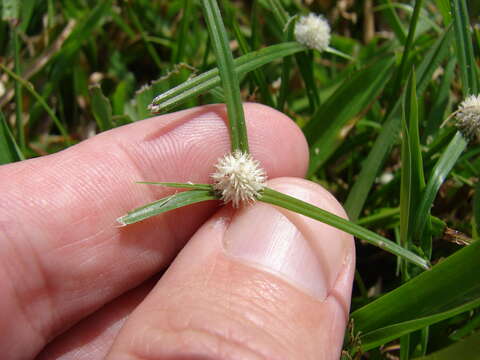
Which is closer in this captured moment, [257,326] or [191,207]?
[257,326]

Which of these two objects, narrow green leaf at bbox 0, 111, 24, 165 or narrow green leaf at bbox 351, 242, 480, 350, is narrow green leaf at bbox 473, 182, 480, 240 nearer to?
narrow green leaf at bbox 351, 242, 480, 350

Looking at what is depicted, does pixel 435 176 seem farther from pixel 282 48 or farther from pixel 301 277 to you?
pixel 282 48


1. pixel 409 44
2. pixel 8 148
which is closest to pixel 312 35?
pixel 409 44

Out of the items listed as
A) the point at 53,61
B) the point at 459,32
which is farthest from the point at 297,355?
the point at 53,61

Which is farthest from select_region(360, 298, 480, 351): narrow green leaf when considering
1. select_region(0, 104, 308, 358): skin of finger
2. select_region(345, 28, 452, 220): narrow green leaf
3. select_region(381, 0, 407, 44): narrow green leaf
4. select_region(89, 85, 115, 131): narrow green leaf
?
select_region(381, 0, 407, 44): narrow green leaf

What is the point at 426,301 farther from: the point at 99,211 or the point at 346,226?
the point at 99,211

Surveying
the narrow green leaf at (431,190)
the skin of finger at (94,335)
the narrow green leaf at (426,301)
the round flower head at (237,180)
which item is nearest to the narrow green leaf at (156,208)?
the round flower head at (237,180)

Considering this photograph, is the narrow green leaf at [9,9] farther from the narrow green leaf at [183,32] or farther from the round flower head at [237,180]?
the round flower head at [237,180]
